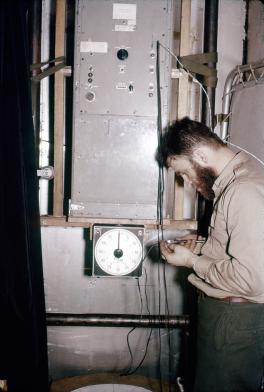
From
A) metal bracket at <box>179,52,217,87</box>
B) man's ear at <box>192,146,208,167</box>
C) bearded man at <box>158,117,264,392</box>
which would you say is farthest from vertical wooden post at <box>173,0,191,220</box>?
man's ear at <box>192,146,208,167</box>

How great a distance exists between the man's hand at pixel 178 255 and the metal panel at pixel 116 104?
34cm

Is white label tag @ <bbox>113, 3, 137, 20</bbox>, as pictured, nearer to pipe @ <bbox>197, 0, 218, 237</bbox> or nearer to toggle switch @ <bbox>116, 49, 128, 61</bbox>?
toggle switch @ <bbox>116, 49, 128, 61</bbox>

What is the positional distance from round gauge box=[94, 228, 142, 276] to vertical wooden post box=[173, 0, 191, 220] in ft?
1.46

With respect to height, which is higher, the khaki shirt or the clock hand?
the khaki shirt

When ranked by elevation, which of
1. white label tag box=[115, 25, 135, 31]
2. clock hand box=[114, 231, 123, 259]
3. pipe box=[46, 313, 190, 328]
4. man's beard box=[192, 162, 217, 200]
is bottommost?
pipe box=[46, 313, 190, 328]

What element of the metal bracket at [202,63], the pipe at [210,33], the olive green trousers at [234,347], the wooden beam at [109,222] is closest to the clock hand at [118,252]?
the wooden beam at [109,222]

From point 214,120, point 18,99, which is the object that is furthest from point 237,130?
point 18,99

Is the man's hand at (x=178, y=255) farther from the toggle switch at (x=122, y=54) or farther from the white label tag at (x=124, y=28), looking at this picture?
the white label tag at (x=124, y=28)

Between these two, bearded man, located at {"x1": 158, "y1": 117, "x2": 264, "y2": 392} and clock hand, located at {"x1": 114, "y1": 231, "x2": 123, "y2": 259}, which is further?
clock hand, located at {"x1": 114, "y1": 231, "x2": 123, "y2": 259}

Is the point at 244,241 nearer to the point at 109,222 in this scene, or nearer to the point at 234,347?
the point at 234,347

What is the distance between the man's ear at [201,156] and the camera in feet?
6.25

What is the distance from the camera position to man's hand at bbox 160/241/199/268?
6.31 ft

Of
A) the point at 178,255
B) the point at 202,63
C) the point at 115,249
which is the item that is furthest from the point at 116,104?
the point at 178,255

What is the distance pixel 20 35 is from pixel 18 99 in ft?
1.13
